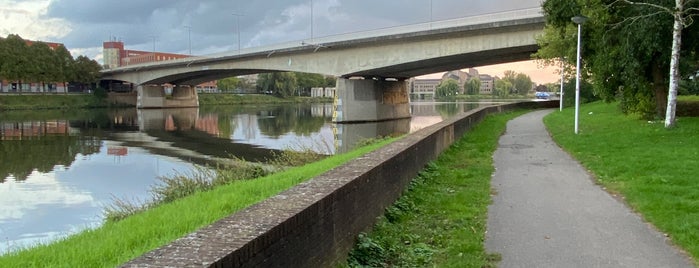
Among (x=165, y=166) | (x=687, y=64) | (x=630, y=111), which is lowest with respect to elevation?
(x=165, y=166)

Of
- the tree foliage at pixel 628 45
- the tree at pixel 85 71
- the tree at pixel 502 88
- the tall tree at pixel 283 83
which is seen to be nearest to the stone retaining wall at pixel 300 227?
the tree foliage at pixel 628 45

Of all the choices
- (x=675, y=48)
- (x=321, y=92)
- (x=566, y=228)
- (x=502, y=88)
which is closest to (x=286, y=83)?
(x=321, y=92)

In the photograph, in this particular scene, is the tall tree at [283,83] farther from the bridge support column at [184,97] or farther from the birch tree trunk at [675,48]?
the birch tree trunk at [675,48]

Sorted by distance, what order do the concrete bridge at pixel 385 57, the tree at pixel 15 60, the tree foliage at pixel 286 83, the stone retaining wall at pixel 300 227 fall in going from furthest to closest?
the tree foliage at pixel 286 83, the tree at pixel 15 60, the concrete bridge at pixel 385 57, the stone retaining wall at pixel 300 227

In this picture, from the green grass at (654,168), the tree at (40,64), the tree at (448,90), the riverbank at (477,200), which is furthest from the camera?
the tree at (448,90)

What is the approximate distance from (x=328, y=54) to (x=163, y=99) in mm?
47400

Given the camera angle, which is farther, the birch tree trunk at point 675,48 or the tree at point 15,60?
the tree at point 15,60

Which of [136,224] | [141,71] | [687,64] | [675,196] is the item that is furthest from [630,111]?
[141,71]

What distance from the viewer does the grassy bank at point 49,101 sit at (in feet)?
253

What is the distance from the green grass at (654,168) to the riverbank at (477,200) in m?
0.01

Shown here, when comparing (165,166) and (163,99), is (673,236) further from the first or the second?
(163,99)

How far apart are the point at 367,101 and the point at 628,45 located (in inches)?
1341

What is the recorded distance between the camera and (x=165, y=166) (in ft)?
73.8

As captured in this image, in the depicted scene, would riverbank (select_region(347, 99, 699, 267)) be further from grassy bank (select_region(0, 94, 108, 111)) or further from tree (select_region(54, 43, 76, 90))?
tree (select_region(54, 43, 76, 90))
